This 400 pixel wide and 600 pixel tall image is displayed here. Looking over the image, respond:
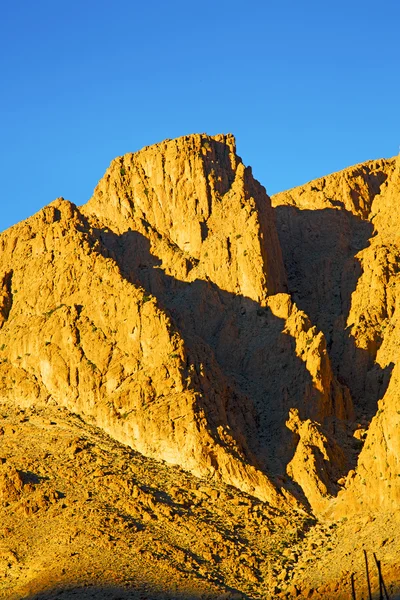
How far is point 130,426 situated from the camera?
13238 cm

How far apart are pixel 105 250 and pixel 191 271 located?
7.10 meters

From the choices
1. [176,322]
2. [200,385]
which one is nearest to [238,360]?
[176,322]

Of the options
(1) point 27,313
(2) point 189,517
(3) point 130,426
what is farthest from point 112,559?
(1) point 27,313

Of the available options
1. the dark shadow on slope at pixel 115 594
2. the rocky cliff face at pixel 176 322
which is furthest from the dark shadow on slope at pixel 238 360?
the dark shadow on slope at pixel 115 594

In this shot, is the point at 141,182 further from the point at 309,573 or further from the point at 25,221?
the point at 309,573

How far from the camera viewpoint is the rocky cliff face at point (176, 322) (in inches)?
5162

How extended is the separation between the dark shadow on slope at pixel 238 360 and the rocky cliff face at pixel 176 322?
0.14 meters

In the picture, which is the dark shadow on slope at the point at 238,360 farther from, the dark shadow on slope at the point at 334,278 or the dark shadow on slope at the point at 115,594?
the dark shadow on slope at the point at 115,594

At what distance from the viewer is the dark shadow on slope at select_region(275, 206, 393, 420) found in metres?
141

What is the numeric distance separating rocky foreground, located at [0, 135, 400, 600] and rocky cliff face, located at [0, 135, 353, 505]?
17cm

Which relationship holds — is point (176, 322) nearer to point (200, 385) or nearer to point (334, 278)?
point (200, 385)

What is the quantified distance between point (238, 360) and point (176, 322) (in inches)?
239

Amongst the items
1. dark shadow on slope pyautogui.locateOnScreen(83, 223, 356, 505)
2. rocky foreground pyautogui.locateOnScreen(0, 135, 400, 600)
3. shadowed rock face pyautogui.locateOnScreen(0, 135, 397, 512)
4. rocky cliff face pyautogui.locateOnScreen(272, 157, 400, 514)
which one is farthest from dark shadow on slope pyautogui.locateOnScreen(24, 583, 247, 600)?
dark shadow on slope pyautogui.locateOnScreen(83, 223, 356, 505)

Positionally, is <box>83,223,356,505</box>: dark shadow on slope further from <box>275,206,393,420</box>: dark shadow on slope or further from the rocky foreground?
<box>275,206,393,420</box>: dark shadow on slope
